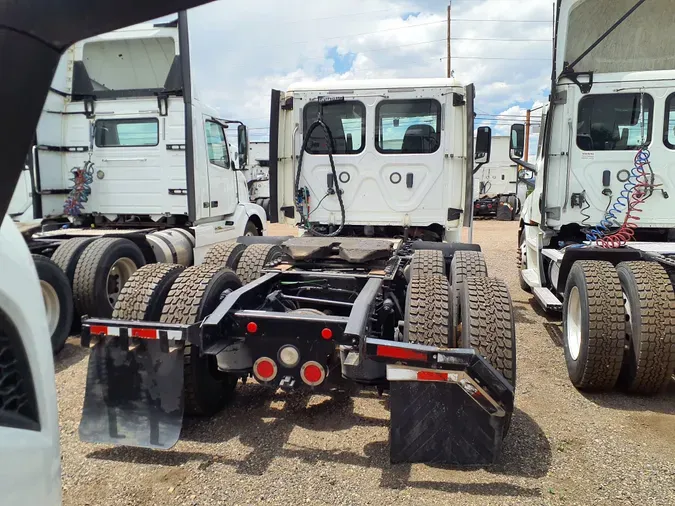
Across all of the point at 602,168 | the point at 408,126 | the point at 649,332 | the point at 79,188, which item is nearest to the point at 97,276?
the point at 79,188

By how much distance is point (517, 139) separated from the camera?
22.3 ft

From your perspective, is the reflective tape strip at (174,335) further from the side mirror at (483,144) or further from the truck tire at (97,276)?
the side mirror at (483,144)

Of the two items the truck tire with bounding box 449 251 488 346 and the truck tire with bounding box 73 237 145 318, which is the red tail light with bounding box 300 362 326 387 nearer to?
the truck tire with bounding box 449 251 488 346

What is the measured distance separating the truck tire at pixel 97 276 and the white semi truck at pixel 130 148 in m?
0.76

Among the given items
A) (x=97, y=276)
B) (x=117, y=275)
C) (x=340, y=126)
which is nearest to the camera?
(x=97, y=276)

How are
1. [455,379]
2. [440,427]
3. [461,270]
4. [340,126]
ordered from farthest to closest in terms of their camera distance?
1. [340,126]
2. [461,270]
3. [440,427]
4. [455,379]

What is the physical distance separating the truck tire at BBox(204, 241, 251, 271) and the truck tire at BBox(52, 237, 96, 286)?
5.97 feet

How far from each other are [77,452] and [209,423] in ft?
2.81

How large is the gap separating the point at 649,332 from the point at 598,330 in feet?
1.18

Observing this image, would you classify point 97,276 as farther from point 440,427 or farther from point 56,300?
point 440,427

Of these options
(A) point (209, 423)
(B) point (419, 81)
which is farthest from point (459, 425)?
(B) point (419, 81)

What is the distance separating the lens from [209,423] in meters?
3.84

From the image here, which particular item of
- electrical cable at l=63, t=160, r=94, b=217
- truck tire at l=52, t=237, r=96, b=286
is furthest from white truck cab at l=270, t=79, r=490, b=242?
electrical cable at l=63, t=160, r=94, b=217

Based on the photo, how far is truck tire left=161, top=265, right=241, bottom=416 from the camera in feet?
11.7
